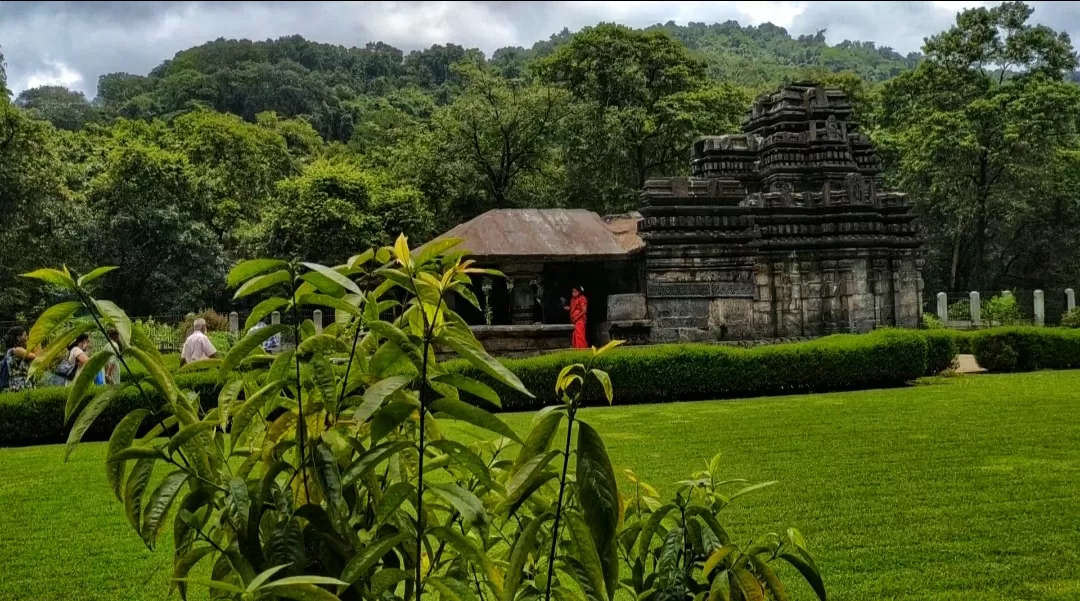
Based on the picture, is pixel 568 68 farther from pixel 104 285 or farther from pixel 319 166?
pixel 104 285

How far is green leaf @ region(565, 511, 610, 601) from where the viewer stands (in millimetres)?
1747

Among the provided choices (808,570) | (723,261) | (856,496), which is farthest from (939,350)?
(808,570)

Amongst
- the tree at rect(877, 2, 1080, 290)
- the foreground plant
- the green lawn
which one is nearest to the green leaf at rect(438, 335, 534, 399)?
the foreground plant

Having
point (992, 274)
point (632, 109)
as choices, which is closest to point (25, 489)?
point (632, 109)

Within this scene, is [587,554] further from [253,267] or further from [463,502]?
[253,267]

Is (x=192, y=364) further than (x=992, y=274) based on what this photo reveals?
No

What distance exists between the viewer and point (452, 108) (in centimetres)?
3177

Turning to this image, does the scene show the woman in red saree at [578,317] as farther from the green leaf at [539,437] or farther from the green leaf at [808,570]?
the green leaf at [539,437]

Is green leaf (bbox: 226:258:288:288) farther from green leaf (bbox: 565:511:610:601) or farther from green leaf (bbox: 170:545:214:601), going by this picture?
green leaf (bbox: 565:511:610:601)

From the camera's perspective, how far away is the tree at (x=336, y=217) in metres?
28.9

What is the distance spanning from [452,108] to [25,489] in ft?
83.6

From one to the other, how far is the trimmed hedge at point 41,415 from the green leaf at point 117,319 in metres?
9.31

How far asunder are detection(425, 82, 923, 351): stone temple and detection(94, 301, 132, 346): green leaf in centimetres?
1296

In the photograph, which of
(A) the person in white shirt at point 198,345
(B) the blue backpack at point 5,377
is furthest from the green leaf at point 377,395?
(B) the blue backpack at point 5,377
